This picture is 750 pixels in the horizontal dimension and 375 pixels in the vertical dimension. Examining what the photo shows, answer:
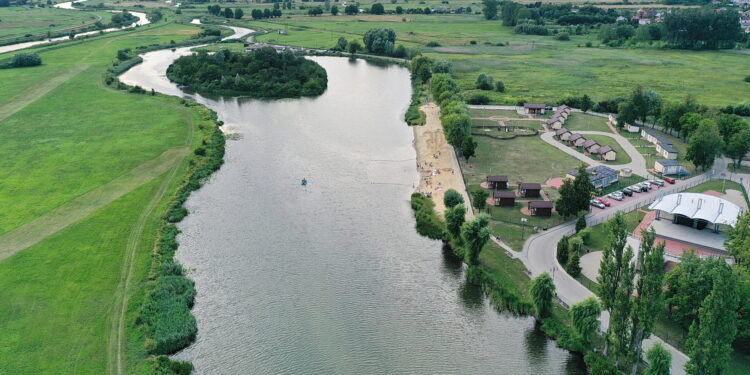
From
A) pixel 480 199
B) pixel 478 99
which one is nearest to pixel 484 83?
pixel 478 99

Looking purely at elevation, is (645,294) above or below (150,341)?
above

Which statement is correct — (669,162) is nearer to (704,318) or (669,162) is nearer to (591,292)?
(591,292)

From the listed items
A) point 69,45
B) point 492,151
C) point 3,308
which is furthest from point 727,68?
point 69,45

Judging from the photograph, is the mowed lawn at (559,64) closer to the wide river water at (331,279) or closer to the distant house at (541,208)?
the wide river water at (331,279)

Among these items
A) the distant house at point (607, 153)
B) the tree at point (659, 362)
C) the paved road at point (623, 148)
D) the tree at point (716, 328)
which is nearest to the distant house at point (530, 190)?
the paved road at point (623, 148)

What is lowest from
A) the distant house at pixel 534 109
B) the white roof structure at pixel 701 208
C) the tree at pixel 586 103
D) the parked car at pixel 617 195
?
the parked car at pixel 617 195

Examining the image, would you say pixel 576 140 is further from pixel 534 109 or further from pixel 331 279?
pixel 331 279

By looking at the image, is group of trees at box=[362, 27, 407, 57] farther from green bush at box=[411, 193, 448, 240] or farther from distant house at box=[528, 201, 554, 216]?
distant house at box=[528, 201, 554, 216]
